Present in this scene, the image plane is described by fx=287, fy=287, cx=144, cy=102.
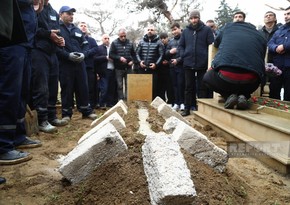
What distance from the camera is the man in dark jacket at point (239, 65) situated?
3803 mm

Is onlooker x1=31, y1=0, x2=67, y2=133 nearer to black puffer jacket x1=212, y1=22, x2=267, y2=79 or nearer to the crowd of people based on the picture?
the crowd of people

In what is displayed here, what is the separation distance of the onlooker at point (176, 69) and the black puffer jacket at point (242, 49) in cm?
215

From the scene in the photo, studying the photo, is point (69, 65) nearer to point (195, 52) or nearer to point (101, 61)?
point (101, 61)

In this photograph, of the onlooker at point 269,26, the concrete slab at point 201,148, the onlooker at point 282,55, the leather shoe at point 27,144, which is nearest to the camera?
the concrete slab at point 201,148

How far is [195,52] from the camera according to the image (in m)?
5.56

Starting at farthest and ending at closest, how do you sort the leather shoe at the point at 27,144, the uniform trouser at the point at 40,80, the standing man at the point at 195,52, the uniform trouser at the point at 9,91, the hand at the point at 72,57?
the standing man at the point at 195,52 → the hand at the point at 72,57 → the uniform trouser at the point at 40,80 → the leather shoe at the point at 27,144 → the uniform trouser at the point at 9,91

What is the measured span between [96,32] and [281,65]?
27.7 metres

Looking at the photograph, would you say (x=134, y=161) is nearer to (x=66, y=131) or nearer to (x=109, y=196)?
(x=109, y=196)

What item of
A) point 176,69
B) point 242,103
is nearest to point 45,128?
point 242,103

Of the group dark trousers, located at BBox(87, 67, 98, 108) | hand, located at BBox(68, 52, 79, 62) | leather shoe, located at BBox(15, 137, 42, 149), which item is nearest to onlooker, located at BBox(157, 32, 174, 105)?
dark trousers, located at BBox(87, 67, 98, 108)

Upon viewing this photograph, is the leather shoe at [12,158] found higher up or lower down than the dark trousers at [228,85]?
lower down

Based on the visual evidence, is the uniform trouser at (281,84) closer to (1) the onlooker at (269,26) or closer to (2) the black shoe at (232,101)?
(1) the onlooker at (269,26)

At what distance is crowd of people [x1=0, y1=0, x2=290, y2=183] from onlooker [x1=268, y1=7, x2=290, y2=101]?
0.05 ft

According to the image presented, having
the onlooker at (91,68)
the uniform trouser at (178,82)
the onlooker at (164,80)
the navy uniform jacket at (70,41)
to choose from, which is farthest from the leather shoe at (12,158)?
the onlooker at (164,80)
